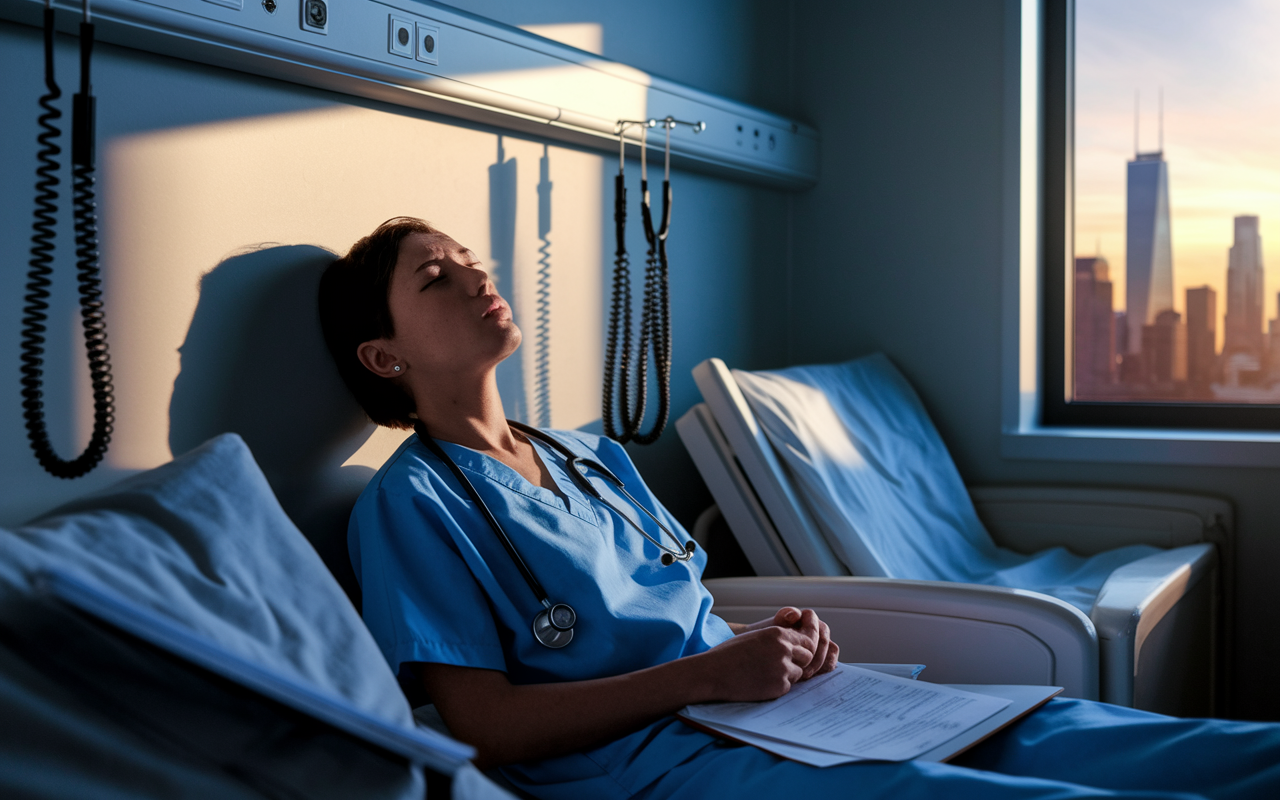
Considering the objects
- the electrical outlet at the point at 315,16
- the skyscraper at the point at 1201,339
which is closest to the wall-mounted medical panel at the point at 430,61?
the electrical outlet at the point at 315,16

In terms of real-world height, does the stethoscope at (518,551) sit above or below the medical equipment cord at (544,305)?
below

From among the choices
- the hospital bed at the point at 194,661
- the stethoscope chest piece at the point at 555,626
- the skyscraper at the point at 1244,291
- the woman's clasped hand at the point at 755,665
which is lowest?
the woman's clasped hand at the point at 755,665

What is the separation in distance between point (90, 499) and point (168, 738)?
0.28 m

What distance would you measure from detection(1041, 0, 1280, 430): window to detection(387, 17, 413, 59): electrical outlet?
201 centimetres

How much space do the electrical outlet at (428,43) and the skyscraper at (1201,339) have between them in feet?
7.31

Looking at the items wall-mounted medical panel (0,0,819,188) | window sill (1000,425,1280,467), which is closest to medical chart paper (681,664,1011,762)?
wall-mounted medical panel (0,0,819,188)

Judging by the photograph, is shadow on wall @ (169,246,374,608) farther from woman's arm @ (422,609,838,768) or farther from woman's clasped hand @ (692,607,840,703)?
woman's clasped hand @ (692,607,840,703)

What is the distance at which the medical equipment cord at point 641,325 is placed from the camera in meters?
1.98

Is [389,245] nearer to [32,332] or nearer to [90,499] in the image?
[32,332]

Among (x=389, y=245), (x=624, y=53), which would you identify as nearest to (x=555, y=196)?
(x=624, y=53)

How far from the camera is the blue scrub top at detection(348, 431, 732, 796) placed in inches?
47.1

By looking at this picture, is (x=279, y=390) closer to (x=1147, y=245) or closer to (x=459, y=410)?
(x=459, y=410)

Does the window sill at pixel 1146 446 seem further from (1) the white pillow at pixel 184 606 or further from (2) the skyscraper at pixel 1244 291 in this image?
(1) the white pillow at pixel 184 606

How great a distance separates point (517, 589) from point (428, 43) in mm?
878
